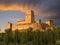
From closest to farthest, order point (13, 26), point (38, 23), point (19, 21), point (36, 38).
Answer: point (36, 38), point (38, 23), point (13, 26), point (19, 21)

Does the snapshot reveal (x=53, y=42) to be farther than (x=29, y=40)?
No

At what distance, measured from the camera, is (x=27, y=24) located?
36.7 meters

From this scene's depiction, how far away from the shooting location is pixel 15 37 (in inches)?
968

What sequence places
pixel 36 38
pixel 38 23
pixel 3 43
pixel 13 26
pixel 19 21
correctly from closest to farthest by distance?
pixel 3 43, pixel 36 38, pixel 38 23, pixel 13 26, pixel 19 21

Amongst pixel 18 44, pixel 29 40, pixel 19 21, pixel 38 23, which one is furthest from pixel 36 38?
pixel 19 21

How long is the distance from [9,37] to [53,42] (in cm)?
465

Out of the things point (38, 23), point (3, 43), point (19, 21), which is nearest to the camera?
point (3, 43)

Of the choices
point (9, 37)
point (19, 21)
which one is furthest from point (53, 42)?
point (19, 21)

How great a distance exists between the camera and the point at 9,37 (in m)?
24.6

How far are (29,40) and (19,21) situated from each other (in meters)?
16.4

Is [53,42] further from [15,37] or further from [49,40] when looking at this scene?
[15,37]

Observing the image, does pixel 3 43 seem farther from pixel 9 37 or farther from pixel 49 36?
pixel 49 36

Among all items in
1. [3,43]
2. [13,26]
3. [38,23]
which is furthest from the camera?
[13,26]

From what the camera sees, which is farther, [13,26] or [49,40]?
[13,26]
